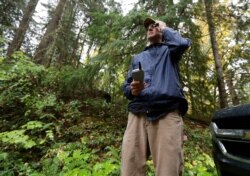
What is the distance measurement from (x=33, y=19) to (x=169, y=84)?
55.6 feet

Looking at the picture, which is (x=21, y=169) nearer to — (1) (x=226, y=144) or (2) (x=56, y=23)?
(1) (x=226, y=144)

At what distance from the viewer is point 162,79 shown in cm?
328

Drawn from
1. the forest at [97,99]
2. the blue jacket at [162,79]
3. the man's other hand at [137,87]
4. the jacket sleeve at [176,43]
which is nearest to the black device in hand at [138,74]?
the man's other hand at [137,87]

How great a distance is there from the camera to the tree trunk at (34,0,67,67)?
11747 mm

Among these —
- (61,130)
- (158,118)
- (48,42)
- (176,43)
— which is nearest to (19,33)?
(48,42)

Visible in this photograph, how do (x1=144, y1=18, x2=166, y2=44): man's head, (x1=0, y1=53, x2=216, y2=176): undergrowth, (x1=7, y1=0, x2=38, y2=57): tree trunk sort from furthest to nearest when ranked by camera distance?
(x1=7, y1=0, x2=38, y2=57): tree trunk
(x1=0, y1=53, x2=216, y2=176): undergrowth
(x1=144, y1=18, x2=166, y2=44): man's head

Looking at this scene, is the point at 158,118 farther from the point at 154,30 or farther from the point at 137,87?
the point at 154,30

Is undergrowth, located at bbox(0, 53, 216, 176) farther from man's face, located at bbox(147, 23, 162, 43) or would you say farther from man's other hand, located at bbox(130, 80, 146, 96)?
man's face, located at bbox(147, 23, 162, 43)

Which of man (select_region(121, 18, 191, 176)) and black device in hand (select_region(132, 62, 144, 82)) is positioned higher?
black device in hand (select_region(132, 62, 144, 82))

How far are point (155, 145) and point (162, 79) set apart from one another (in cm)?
70

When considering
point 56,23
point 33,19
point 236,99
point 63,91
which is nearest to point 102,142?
point 63,91

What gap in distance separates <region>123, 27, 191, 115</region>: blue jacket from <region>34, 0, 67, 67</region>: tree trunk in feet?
26.2

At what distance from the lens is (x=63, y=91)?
915 centimetres

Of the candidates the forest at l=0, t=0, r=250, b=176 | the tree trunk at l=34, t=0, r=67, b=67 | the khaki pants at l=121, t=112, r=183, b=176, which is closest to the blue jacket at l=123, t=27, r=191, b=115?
the khaki pants at l=121, t=112, r=183, b=176
